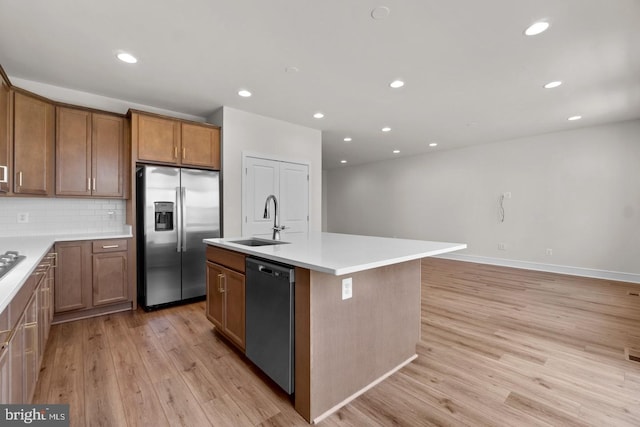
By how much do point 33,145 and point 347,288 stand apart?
11.5 feet

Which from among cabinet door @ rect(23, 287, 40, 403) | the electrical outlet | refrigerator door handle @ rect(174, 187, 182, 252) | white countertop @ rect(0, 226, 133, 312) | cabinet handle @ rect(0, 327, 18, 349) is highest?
refrigerator door handle @ rect(174, 187, 182, 252)

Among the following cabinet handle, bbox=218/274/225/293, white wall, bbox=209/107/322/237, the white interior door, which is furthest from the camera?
the white interior door

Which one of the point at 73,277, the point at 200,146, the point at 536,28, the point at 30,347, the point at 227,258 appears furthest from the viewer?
the point at 200,146

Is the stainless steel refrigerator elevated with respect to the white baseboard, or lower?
elevated

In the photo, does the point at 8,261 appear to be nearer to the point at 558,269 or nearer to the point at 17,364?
the point at 17,364

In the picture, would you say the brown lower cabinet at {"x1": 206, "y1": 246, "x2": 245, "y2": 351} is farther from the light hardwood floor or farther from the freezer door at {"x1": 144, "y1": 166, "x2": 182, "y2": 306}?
the freezer door at {"x1": 144, "y1": 166, "x2": 182, "y2": 306}

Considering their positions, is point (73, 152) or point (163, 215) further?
point (163, 215)

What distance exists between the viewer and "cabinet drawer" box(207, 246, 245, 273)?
2.14 m

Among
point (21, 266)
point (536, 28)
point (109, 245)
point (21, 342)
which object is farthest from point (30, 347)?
point (536, 28)

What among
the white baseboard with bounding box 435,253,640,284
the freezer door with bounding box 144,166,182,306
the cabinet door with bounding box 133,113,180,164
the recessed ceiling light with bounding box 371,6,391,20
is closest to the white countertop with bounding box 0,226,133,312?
the freezer door with bounding box 144,166,182,306

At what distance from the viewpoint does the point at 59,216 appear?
3328 millimetres

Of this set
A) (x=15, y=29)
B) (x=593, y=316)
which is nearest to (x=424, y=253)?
(x=593, y=316)

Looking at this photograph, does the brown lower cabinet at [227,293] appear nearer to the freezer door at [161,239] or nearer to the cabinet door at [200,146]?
the freezer door at [161,239]

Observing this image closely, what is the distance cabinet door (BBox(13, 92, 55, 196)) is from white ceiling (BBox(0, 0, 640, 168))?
401mm
